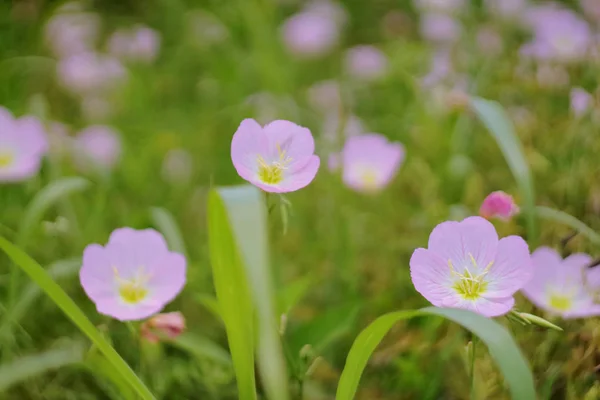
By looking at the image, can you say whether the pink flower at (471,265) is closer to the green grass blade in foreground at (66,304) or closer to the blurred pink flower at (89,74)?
the green grass blade in foreground at (66,304)

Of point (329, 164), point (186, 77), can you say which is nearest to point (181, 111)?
point (186, 77)

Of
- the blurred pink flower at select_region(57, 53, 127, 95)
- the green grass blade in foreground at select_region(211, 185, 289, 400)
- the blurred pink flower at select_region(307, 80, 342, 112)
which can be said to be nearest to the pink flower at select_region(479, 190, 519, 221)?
the green grass blade in foreground at select_region(211, 185, 289, 400)

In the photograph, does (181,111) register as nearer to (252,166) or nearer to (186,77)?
(186,77)

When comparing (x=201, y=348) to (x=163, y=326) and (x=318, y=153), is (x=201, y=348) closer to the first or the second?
(x=163, y=326)

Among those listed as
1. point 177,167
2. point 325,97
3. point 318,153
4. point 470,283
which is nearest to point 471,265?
point 470,283

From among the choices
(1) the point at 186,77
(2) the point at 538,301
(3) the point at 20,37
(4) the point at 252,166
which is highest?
(4) the point at 252,166

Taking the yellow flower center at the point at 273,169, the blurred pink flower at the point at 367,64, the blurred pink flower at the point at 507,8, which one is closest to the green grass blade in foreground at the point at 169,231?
the yellow flower center at the point at 273,169
